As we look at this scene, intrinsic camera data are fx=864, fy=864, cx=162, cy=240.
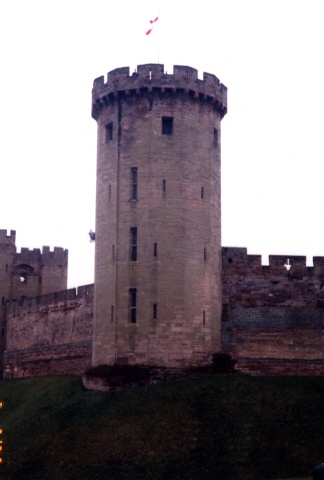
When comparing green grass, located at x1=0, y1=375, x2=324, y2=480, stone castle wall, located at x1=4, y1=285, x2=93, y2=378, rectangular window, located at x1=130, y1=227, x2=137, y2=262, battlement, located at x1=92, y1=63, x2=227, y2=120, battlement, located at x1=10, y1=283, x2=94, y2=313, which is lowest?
green grass, located at x1=0, y1=375, x2=324, y2=480

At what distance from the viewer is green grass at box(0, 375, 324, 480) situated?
93.6ft

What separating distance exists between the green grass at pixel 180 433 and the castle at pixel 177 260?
2.15m

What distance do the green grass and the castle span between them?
7.07 feet

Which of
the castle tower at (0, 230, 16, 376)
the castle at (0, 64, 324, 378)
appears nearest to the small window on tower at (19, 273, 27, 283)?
the castle tower at (0, 230, 16, 376)

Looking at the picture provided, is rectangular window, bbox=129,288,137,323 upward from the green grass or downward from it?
upward

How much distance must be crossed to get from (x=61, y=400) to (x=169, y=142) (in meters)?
11.9

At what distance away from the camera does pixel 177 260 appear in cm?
3566

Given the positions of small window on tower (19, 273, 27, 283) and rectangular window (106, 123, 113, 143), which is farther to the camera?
small window on tower (19, 273, 27, 283)

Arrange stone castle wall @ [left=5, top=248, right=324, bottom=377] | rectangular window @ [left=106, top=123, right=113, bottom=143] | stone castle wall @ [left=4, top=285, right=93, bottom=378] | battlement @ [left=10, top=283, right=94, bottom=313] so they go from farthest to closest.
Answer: battlement @ [left=10, top=283, right=94, bottom=313] < stone castle wall @ [left=4, top=285, right=93, bottom=378] < rectangular window @ [left=106, top=123, right=113, bottom=143] < stone castle wall @ [left=5, top=248, right=324, bottom=377]

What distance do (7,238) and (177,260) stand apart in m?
22.3

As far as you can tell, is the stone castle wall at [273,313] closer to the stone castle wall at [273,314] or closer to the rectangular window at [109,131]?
the stone castle wall at [273,314]

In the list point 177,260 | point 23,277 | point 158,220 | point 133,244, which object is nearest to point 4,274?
point 23,277

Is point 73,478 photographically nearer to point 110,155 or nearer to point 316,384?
point 316,384

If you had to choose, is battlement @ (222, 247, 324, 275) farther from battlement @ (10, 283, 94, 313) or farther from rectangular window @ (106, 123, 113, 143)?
battlement @ (10, 283, 94, 313)
